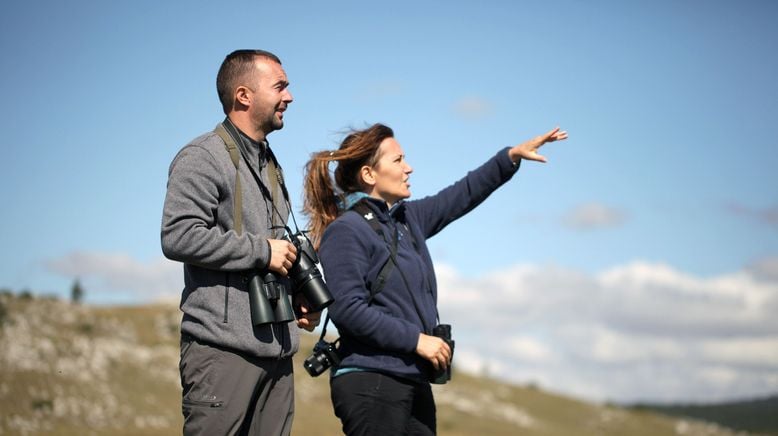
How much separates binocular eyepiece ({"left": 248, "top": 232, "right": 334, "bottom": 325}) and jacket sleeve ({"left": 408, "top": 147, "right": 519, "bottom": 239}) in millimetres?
1434

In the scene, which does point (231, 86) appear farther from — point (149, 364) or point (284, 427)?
point (149, 364)

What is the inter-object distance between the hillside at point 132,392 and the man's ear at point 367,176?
11030mm

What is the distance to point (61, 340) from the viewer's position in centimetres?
2236

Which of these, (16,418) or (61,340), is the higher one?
(61,340)

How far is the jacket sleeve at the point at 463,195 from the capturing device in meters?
6.15

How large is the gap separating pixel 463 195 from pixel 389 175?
2.53 ft

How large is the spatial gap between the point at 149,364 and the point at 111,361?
4.85 ft

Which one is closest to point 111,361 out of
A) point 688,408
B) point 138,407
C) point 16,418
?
point 138,407

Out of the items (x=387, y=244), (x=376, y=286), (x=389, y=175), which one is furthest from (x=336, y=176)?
(x=376, y=286)

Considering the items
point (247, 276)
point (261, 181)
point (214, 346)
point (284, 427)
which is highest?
point (261, 181)

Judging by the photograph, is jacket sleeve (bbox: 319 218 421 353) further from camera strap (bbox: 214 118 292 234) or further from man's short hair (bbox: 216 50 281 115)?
man's short hair (bbox: 216 50 281 115)

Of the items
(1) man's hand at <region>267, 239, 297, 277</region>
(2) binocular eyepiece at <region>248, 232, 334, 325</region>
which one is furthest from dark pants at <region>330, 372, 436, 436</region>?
(1) man's hand at <region>267, 239, 297, 277</region>

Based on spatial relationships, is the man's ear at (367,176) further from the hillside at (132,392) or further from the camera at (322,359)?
the hillside at (132,392)

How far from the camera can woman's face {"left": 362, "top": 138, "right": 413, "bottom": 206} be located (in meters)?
5.67
